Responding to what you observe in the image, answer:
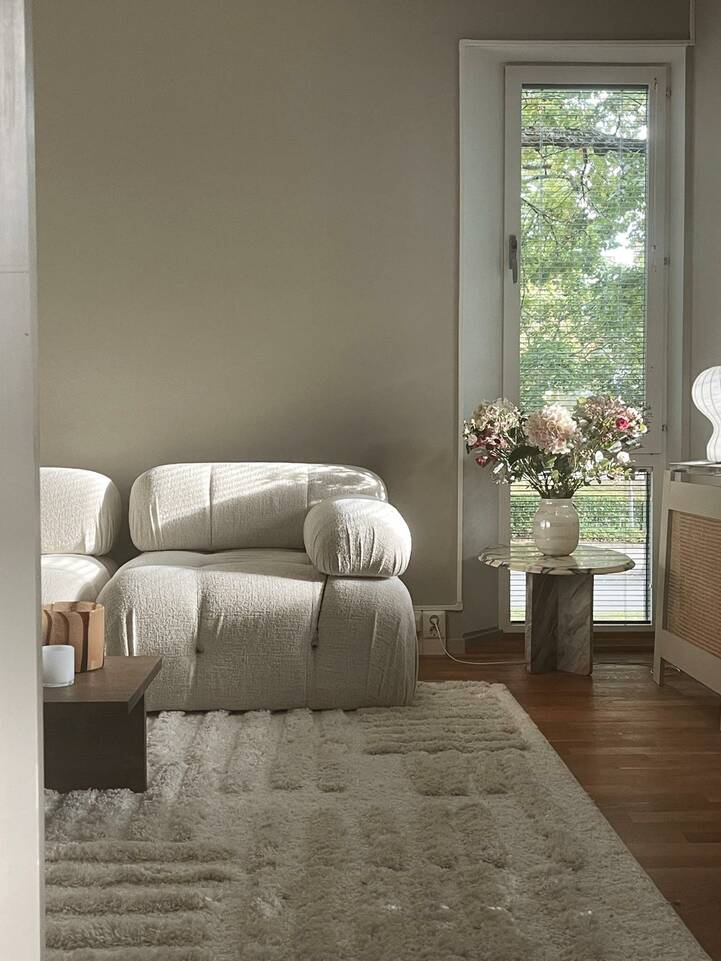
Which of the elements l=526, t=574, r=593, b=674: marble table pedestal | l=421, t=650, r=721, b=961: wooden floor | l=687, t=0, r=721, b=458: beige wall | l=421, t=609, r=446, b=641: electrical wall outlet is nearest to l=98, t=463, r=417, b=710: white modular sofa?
l=421, t=650, r=721, b=961: wooden floor

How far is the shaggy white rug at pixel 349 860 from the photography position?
1.64 meters

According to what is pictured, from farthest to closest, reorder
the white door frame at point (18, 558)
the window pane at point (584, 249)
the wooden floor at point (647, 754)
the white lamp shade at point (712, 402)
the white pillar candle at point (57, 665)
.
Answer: the window pane at point (584, 249), the white lamp shade at point (712, 402), the white pillar candle at point (57, 665), the wooden floor at point (647, 754), the white door frame at point (18, 558)

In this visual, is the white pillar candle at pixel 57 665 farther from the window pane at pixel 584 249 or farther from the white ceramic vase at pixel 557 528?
the window pane at pixel 584 249

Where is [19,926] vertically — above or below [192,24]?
below

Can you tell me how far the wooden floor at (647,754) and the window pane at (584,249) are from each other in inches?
36.1

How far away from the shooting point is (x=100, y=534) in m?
3.70

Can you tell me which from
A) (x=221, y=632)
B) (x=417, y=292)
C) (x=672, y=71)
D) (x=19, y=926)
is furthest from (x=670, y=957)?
(x=672, y=71)

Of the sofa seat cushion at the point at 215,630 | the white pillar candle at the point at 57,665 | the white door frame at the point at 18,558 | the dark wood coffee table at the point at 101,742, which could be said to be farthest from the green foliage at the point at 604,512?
the white door frame at the point at 18,558

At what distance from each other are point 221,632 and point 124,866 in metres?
1.12

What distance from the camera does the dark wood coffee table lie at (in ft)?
7.34

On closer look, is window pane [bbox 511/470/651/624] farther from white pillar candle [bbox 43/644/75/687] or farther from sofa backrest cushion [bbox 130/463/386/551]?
white pillar candle [bbox 43/644/75/687]

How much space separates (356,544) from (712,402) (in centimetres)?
134

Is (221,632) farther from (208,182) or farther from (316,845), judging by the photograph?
(208,182)

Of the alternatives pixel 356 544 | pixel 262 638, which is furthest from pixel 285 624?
pixel 356 544
